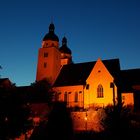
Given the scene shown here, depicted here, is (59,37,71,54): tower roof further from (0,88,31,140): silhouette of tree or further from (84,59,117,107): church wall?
(0,88,31,140): silhouette of tree

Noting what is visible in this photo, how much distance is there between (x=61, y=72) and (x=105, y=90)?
595 inches

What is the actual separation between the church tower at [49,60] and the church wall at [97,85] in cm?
1119

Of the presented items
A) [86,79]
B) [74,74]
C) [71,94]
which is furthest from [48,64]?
[86,79]

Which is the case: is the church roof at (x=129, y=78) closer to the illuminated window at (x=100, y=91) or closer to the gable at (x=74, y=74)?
the illuminated window at (x=100, y=91)

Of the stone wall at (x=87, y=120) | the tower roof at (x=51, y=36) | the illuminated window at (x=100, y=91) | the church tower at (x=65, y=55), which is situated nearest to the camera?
the stone wall at (x=87, y=120)

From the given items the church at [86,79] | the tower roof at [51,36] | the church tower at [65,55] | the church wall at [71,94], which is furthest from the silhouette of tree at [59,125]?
the church tower at [65,55]

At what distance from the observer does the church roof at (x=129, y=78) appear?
176 ft

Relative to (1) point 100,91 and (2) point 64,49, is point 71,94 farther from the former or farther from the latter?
(2) point 64,49

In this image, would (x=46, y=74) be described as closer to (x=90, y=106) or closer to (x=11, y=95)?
(x=90, y=106)

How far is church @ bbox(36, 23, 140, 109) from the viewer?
Result: 170ft

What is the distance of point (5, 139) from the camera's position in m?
28.5

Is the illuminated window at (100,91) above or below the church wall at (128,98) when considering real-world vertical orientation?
above

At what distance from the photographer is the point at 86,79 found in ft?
183

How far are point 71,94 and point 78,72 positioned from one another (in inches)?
241
